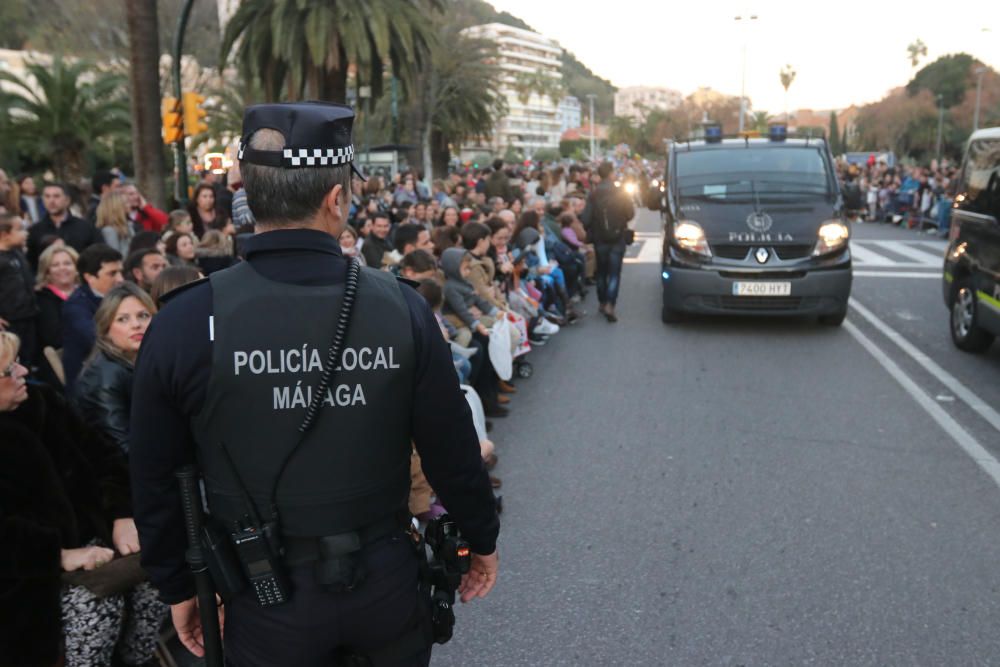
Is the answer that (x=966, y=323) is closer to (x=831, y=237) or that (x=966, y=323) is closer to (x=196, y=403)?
(x=831, y=237)

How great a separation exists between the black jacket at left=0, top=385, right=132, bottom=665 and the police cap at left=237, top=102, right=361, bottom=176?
1651 millimetres

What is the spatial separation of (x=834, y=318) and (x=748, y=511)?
5.57m

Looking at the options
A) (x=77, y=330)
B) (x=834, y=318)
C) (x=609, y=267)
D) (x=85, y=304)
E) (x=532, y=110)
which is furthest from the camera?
(x=532, y=110)

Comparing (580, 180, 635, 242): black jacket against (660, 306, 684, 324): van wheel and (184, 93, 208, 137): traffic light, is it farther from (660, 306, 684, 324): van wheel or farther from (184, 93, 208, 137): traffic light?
(184, 93, 208, 137): traffic light

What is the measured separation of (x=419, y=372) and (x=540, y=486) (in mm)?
3415

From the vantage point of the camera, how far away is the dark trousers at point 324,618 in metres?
1.96

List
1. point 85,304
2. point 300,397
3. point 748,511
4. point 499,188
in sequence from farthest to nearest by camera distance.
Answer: point 499,188, point 85,304, point 748,511, point 300,397

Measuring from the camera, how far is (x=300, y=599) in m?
1.95

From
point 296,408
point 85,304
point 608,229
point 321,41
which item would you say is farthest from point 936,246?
point 296,408

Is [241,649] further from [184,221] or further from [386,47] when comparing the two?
[386,47]

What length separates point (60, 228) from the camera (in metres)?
8.09

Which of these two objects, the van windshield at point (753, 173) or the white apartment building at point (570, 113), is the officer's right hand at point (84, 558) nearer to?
the van windshield at point (753, 173)

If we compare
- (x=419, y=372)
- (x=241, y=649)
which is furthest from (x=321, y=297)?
(x=241, y=649)

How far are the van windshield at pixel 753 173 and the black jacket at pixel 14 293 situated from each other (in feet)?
22.6
